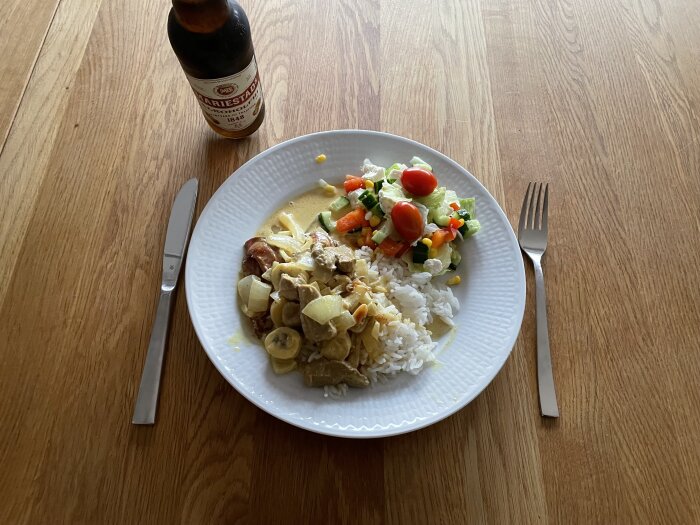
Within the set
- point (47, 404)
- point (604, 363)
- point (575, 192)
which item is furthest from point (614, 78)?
point (47, 404)

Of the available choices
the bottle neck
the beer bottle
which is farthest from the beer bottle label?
the bottle neck

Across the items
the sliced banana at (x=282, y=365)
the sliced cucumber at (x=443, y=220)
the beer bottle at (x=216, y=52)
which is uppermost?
the beer bottle at (x=216, y=52)

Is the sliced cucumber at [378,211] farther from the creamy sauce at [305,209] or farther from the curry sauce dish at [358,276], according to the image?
the creamy sauce at [305,209]

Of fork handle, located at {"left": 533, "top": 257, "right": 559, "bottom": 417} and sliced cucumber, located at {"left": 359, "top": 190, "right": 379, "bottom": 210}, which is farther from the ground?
sliced cucumber, located at {"left": 359, "top": 190, "right": 379, "bottom": 210}

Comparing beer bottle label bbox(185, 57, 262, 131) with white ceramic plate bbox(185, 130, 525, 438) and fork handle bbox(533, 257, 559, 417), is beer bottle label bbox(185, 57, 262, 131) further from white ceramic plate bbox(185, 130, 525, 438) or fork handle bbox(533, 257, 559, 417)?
fork handle bbox(533, 257, 559, 417)

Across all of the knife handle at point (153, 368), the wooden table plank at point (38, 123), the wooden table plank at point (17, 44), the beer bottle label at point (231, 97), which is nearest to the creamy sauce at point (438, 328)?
the knife handle at point (153, 368)
